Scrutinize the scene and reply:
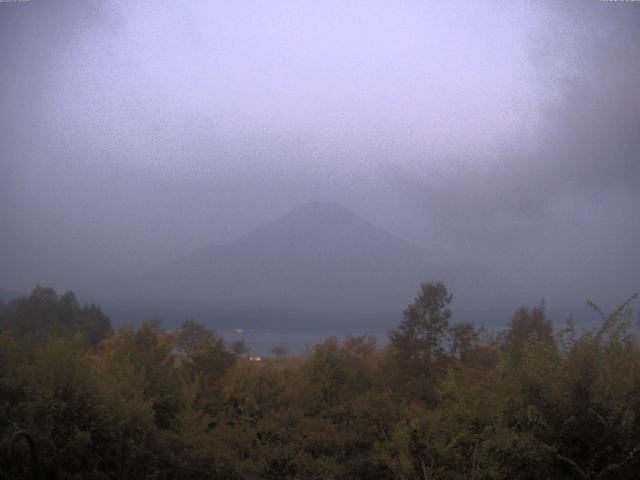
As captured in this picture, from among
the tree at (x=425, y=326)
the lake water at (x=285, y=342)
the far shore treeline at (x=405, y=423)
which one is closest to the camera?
the far shore treeline at (x=405, y=423)

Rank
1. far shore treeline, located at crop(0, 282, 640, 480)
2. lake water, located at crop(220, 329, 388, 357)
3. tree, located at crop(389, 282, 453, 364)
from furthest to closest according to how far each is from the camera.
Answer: tree, located at crop(389, 282, 453, 364), lake water, located at crop(220, 329, 388, 357), far shore treeline, located at crop(0, 282, 640, 480)

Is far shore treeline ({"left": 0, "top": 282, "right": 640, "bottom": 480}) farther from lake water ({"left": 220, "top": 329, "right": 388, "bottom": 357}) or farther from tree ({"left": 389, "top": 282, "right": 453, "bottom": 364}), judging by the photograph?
tree ({"left": 389, "top": 282, "right": 453, "bottom": 364})

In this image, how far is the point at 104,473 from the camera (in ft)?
22.8

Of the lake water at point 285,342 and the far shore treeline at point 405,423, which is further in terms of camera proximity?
the lake water at point 285,342

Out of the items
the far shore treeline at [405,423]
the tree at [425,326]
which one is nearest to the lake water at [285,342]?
the tree at [425,326]

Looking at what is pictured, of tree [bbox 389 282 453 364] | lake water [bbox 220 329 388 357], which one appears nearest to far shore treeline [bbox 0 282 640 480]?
lake water [bbox 220 329 388 357]

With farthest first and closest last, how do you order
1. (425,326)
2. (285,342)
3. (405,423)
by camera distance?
1. (285,342)
2. (425,326)
3. (405,423)

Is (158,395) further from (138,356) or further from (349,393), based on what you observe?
(349,393)

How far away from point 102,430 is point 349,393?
1005cm

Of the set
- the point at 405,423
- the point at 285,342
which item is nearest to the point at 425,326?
the point at 405,423

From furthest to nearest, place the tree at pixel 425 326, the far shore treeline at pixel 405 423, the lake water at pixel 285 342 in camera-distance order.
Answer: the tree at pixel 425 326
the lake water at pixel 285 342
the far shore treeline at pixel 405 423

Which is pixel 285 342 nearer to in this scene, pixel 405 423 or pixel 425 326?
pixel 425 326

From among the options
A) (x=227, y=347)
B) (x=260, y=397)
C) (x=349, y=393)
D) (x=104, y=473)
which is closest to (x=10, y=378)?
(x=104, y=473)

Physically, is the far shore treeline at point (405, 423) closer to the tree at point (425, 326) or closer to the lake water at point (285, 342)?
the lake water at point (285, 342)
